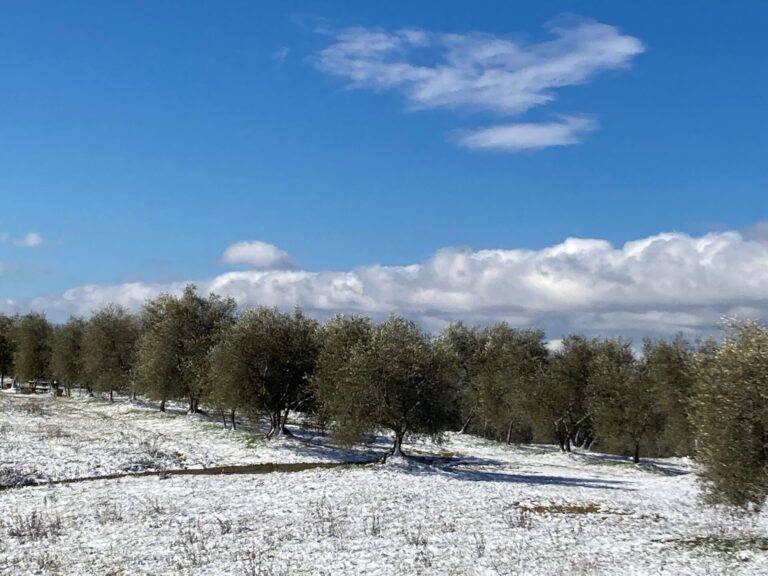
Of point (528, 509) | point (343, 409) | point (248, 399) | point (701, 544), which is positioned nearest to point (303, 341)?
point (248, 399)

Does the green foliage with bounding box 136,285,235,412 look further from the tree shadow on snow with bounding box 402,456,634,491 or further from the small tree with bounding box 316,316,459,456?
the tree shadow on snow with bounding box 402,456,634,491

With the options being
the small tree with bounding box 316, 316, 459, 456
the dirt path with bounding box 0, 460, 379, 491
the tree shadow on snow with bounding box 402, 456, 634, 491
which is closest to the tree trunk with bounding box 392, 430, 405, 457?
the small tree with bounding box 316, 316, 459, 456

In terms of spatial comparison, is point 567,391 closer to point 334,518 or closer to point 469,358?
point 469,358

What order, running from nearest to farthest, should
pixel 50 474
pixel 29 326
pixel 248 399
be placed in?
pixel 50 474 → pixel 248 399 → pixel 29 326

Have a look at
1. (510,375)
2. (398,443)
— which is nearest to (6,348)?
(510,375)

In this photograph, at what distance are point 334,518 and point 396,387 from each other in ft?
65.7

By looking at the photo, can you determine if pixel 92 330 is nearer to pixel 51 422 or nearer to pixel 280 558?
pixel 51 422

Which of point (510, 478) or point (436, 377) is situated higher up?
point (436, 377)

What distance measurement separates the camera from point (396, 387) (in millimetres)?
49469

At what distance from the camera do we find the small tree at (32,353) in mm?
113812

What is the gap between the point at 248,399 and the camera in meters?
60.3

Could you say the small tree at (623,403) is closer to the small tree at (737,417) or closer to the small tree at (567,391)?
the small tree at (567,391)

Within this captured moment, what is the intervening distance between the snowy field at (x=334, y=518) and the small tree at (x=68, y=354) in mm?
49987

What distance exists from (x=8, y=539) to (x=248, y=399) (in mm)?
34515
